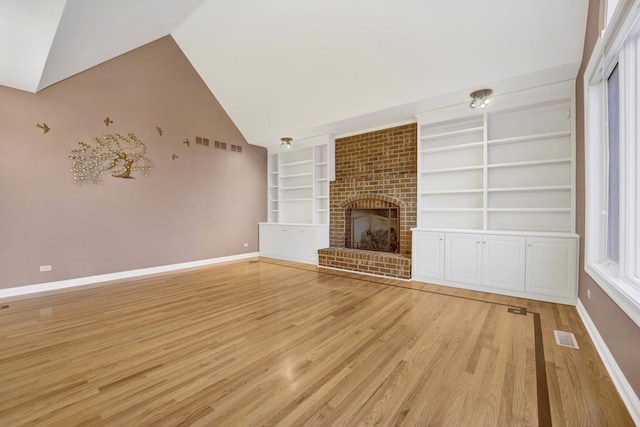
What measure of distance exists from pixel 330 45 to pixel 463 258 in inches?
140

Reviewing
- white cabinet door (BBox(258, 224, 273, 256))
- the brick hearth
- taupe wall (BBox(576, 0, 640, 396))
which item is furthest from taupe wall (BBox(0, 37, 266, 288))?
taupe wall (BBox(576, 0, 640, 396))

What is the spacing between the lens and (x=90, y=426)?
143 cm

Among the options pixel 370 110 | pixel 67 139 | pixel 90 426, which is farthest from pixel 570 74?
pixel 67 139

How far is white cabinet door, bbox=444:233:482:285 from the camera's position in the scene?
381 centimetres

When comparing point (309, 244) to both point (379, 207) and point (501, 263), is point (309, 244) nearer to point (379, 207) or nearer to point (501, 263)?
point (379, 207)

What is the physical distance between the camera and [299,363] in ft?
6.66

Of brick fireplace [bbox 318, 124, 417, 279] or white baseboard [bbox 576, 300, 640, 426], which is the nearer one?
white baseboard [bbox 576, 300, 640, 426]

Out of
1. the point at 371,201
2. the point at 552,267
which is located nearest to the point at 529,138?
the point at 552,267

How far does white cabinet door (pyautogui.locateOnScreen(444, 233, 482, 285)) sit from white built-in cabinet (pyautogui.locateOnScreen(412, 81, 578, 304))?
0.01 m

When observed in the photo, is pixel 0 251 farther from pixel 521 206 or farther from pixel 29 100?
pixel 521 206

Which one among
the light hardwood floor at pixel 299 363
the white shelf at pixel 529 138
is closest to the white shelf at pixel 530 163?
the white shelf at pixel 529 138

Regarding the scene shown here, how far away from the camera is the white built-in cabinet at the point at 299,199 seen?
5905 mm

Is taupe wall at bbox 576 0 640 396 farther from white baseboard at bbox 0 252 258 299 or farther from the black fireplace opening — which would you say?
white baseboard at bbox 0 252 258 299

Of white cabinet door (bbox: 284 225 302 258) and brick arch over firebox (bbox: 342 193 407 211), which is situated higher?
brick arch over firebox (bbox: 342 193 407 211)
